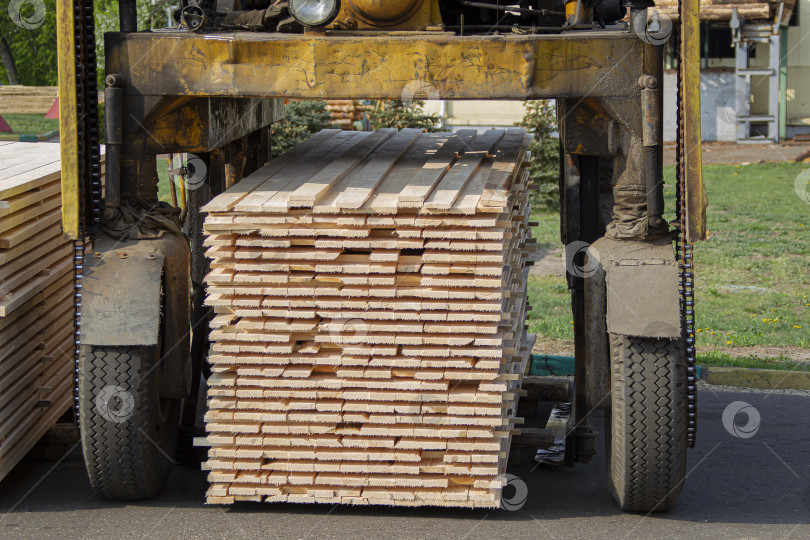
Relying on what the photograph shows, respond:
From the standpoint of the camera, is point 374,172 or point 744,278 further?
point 744,278

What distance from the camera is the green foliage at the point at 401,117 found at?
15977mm

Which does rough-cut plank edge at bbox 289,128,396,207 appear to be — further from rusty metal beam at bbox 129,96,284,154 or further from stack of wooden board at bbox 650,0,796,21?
stack of wooden board at bbox 650,0,796,21

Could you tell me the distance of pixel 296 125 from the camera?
15.3m

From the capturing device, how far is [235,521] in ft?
16.8

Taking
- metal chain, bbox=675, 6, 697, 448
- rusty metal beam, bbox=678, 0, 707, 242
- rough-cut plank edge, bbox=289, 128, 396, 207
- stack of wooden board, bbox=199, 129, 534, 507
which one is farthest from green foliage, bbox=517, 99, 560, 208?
stack of wooden board, bbox=199, 129, 534, 507

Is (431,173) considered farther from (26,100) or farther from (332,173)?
(26,100)

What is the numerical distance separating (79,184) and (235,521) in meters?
1.73

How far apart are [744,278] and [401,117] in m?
6.91

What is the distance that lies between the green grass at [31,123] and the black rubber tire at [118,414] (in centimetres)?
1735

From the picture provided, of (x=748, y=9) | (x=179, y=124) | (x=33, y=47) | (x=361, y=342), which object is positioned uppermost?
(x=748, y=9)

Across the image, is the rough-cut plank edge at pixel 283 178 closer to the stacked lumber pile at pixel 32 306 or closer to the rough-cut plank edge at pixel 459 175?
the rough-cut plank edge at pixel 459 175

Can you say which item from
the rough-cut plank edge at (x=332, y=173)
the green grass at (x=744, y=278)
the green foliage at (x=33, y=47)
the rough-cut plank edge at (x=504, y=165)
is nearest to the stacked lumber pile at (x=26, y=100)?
the green foliage at (x=33, y=47)

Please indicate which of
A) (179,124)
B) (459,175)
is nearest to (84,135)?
(179,124)

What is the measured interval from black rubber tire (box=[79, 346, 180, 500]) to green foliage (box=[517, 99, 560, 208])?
1051cm
